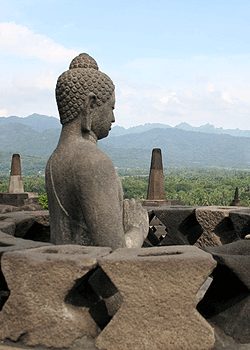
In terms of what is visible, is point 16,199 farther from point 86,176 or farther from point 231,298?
point 231,298

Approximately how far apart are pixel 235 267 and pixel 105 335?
722mm

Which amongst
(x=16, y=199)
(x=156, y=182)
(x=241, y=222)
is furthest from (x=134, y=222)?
(x=16, y=199)

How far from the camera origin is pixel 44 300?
160cm

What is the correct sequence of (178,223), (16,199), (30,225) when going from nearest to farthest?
1. (30,225)
2. (178,223)
3. (16,199)

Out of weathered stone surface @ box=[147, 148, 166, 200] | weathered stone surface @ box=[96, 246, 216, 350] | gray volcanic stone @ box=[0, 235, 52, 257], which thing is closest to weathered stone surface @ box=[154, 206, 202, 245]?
gray volcanic stone @ box=[0, 235, 52, 257]

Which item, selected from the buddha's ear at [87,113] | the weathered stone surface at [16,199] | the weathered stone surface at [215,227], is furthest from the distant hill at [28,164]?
the buddha's ear at [87,113]

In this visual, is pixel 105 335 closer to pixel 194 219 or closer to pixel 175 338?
pixel 175 338

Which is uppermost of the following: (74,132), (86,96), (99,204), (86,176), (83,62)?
(83,62)

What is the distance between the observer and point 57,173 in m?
2.27

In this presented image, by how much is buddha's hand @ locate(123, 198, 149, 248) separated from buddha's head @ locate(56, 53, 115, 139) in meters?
0.58

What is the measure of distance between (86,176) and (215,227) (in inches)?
84.2

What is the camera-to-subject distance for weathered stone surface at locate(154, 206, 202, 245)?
4066mm

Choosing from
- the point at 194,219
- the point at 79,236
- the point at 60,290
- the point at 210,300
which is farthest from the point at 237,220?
the point at 60,290

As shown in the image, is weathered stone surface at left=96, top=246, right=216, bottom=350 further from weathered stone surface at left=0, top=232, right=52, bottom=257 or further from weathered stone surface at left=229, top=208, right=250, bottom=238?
weathered stone surface at left=229, top=208, right=250, bottom=238
